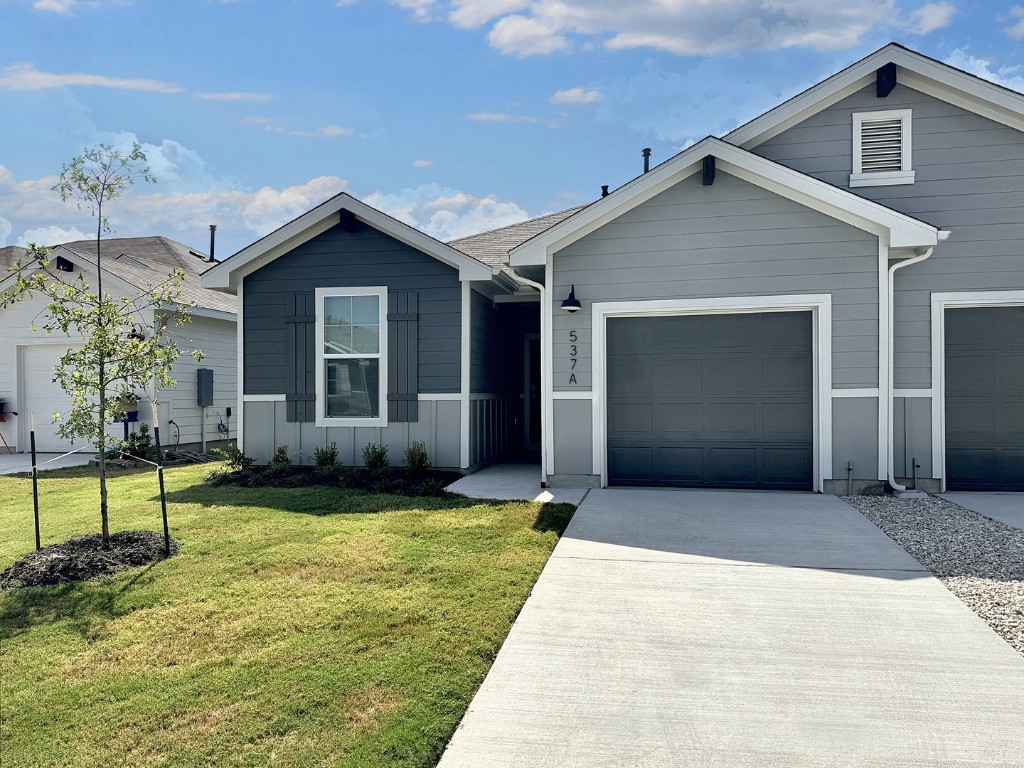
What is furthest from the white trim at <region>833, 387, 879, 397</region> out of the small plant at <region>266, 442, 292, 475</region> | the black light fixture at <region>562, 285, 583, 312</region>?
the small plant at <region>266, 442, 292, 475</region>

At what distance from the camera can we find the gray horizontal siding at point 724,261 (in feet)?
23.4

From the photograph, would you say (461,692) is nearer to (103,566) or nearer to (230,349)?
(103,566)

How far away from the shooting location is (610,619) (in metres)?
3.73

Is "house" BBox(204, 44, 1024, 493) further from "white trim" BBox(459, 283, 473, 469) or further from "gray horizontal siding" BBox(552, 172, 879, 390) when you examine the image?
"white trim" BBox(459, 283, 473, 469)

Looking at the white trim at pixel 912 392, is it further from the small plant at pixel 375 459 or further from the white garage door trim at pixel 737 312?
the small plant at pixel 375 459

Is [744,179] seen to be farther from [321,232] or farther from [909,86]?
[321,232]

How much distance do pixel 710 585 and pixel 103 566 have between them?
167 inches

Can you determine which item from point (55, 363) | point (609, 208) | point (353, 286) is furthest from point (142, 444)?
point (609, 208)

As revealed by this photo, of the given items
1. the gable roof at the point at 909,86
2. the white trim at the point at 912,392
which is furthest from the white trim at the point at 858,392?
the gable roof at the point at 909,86

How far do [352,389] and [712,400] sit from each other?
15.6ft

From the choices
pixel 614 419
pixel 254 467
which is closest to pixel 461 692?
pixel 614 419

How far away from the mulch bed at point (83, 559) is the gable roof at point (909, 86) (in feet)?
25.3

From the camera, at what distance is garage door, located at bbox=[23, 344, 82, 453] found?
11758mm

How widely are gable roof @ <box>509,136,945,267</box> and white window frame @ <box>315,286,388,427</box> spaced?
2192 millimetres
